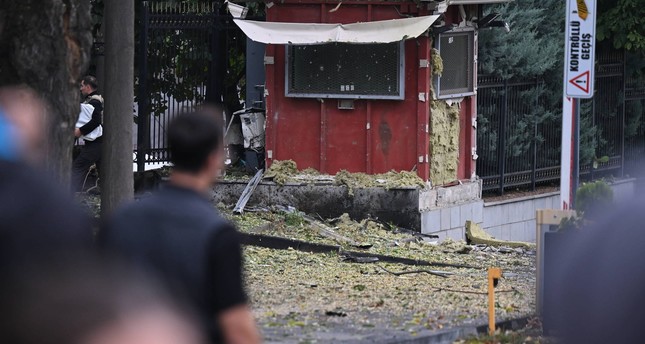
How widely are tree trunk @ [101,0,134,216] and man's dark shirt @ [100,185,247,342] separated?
5.07 metres

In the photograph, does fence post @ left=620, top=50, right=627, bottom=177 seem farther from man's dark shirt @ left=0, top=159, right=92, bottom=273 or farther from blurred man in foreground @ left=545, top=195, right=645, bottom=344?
blurred man in foreground @ left=545, top=195, right=645, bottom=344

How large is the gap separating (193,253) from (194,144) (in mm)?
415

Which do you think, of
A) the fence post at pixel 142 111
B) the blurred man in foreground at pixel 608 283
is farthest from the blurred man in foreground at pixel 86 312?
the fence post at pixel 142 111

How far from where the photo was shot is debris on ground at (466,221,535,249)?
51.3 ft

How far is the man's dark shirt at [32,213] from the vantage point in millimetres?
3728

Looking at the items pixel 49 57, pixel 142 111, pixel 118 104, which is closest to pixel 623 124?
pixel 142 111

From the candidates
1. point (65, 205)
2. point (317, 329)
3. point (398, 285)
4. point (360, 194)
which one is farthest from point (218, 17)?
point (65, 205)

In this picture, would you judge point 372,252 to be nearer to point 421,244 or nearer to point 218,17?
point 421,244

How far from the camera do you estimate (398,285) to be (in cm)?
1137

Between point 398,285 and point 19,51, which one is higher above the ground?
point 19,51

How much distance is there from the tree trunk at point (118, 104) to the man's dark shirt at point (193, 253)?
5.07 meters

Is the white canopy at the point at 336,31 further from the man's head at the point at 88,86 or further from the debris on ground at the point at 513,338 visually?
the debris on ground at the point at 513,338

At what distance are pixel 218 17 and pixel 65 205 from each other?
12792 mm

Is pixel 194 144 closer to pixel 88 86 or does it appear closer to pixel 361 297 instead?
pixel 361 297
